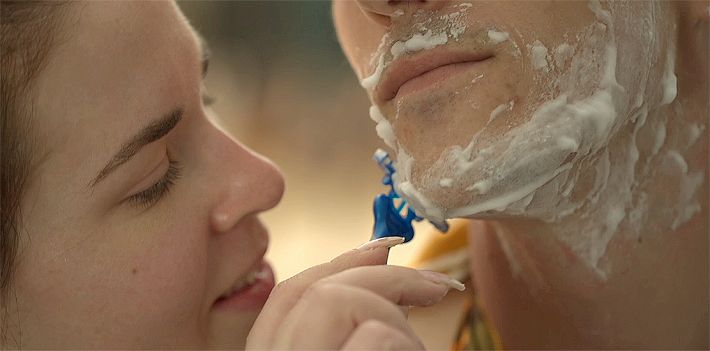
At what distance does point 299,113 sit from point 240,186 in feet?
5.28

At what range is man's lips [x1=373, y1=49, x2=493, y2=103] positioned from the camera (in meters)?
0.67

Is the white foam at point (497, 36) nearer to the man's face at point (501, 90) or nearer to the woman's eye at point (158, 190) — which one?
the man's face at point (501, 90)

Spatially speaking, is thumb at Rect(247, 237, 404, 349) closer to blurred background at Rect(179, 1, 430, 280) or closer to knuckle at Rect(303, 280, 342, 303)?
knuckle at Rect(303, 280, 342, 303)

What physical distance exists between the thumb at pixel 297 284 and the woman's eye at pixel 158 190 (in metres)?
0.17

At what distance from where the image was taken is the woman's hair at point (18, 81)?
667 mm

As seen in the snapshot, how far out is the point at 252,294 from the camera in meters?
0.86

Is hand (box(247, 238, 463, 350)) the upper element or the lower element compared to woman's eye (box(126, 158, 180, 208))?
upper

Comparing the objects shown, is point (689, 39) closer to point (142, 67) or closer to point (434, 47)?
point (434, 47)

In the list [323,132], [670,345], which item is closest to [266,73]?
[323,132]

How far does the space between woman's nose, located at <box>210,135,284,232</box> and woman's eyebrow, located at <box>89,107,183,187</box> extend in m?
0.10

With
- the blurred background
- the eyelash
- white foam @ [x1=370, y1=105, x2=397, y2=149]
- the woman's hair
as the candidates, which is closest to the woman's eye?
the eyelash

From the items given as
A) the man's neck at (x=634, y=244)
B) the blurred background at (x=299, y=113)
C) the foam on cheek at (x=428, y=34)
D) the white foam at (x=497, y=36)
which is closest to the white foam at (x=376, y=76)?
the foam on cheek at (x=428, y=34)

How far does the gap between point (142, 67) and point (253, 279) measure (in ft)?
0.93

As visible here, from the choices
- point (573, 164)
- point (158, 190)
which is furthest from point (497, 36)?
point (158, 190)
